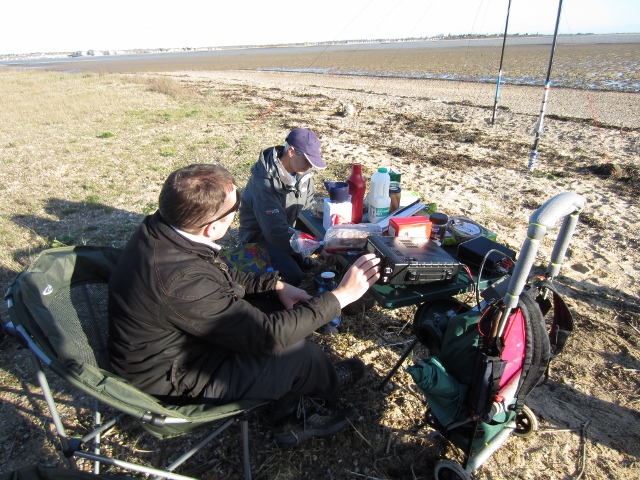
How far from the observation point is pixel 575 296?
373 cm

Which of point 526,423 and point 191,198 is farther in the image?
point 526,423

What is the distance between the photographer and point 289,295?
2.46m

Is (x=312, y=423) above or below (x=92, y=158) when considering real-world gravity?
below

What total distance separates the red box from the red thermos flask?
449mm

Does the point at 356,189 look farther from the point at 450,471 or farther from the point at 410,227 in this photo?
the point at 450,471

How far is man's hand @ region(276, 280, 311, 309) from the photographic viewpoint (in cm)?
245

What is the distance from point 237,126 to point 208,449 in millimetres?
9652

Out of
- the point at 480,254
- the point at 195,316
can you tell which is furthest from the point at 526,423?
the point at 195,316

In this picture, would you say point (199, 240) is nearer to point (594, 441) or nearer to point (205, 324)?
point (205, 324)

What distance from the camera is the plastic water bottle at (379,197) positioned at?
9.41ft

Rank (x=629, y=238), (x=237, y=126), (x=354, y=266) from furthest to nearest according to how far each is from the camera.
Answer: (x=237, y=126) → (x=629, y=238) → (x=354, y=266)

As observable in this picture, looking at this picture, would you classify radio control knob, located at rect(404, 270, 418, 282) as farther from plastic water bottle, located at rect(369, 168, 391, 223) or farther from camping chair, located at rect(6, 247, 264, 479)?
camping chair, located at rect(6, 247, 264, 479)

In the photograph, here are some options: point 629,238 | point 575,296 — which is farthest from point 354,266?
point 629,238

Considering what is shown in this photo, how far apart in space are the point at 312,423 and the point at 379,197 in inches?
64.0
